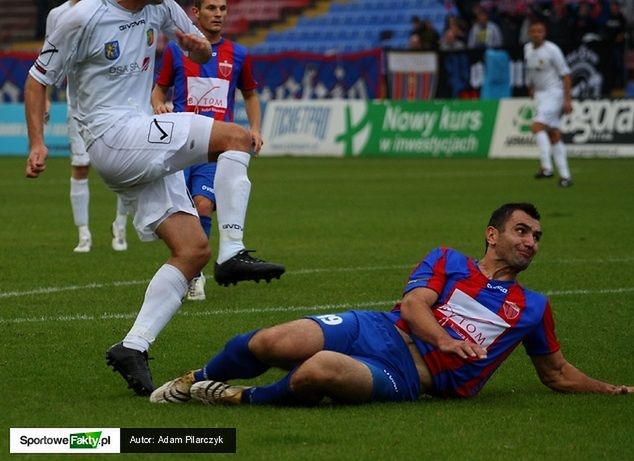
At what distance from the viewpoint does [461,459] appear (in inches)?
216

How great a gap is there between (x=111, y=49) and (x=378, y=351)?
2031 mm

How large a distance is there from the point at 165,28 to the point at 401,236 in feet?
25.2

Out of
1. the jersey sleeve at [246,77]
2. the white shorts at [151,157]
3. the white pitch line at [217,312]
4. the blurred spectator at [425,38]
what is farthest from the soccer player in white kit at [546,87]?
the white shorts at [151,157]

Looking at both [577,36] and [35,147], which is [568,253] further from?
[577,36]

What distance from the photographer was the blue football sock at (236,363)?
6.49 m

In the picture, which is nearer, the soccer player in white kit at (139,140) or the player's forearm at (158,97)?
the soccer player in white kit at (139,140)


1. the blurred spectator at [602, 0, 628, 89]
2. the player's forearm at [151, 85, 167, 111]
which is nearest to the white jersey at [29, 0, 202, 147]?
the player's forearm at [151, 85, 167, 111]

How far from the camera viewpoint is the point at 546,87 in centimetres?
2341

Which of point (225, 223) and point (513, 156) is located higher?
point (225, 223)

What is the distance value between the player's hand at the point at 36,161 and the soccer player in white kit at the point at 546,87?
16434 mm

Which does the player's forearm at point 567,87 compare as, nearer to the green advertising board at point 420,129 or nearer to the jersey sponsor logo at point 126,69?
the green advertising board at point 420,129

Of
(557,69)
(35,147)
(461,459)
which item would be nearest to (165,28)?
(35,147)

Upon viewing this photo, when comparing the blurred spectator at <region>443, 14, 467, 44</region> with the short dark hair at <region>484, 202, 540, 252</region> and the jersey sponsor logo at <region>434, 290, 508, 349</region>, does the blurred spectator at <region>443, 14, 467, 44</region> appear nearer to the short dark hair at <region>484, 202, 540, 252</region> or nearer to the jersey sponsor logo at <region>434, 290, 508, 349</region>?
the short dark hair at <region>484, 202, 540, 252</region>

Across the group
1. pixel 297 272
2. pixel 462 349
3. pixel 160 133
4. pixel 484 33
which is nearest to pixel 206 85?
pixel 297 272
